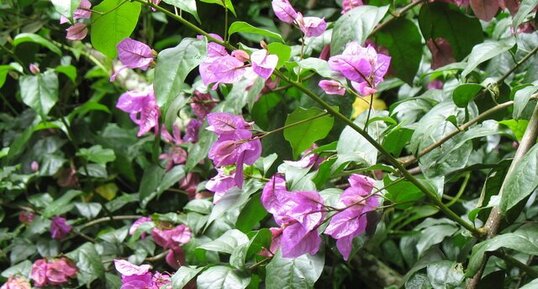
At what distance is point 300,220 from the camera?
0.70m

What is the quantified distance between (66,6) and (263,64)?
0.58 ft

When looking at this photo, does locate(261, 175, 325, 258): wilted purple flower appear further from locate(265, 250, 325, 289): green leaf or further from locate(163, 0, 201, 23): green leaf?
locate(163, 0, 201, 23): green leaf

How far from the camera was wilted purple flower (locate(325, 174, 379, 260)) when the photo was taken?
72 centimetres

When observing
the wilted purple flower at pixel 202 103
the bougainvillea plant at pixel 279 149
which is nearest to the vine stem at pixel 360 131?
the bougainvillea plant at pixel 279 149

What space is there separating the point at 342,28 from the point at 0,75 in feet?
2.11

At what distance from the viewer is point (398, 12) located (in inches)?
44.2

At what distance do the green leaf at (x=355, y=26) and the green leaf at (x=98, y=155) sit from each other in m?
0.70

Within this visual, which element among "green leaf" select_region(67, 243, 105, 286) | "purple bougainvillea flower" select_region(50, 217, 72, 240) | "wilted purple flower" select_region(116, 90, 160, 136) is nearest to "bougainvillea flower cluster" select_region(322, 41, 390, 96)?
"wilted purple flower" select_region(116, 90, 160, 136)

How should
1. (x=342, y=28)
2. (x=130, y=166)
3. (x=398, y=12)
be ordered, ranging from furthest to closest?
(x=130, y=166), (x=398, y=12), (x=342, y=28)

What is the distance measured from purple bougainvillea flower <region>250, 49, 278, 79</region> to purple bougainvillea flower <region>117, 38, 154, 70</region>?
0.12 m

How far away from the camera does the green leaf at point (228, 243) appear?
82 cm

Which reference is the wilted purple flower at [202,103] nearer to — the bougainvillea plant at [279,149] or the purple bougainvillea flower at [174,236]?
the bougainvillea plant at [279,149]

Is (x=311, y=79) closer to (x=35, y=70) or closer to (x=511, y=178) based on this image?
(x=511, y=178)

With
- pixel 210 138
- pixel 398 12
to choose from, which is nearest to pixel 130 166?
pixel 210 138
